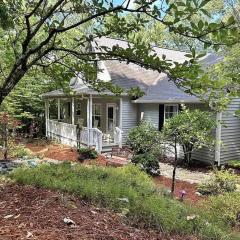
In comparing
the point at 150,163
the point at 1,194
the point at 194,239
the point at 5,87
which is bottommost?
the point at 150,163

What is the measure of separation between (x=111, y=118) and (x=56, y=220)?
631 inches

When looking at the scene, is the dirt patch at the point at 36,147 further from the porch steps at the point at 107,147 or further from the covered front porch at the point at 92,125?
the porch steps at the point at 107,147

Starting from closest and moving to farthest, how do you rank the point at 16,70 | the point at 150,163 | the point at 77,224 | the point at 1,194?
the point at 77,224
the point at 16,70
the point at 1,194
the point at 150,163

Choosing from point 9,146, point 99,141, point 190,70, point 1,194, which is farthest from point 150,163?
point 190,70

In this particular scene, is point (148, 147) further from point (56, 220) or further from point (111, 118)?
point (111, 118)

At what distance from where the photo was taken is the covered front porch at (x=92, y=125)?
16.8 metres

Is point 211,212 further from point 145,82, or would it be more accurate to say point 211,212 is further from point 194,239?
point 145,82

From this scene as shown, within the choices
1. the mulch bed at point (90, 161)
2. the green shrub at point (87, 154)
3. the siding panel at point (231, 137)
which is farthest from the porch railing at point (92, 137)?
the siding panel at point (231, 137)

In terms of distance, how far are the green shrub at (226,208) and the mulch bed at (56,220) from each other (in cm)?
261

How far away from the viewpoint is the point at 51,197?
13.1 feet

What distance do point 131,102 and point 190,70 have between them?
15625mm

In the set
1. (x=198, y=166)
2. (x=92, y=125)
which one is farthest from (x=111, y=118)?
(x=198, y=166)

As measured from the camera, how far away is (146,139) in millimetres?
11531

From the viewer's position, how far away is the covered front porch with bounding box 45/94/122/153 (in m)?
16.8
